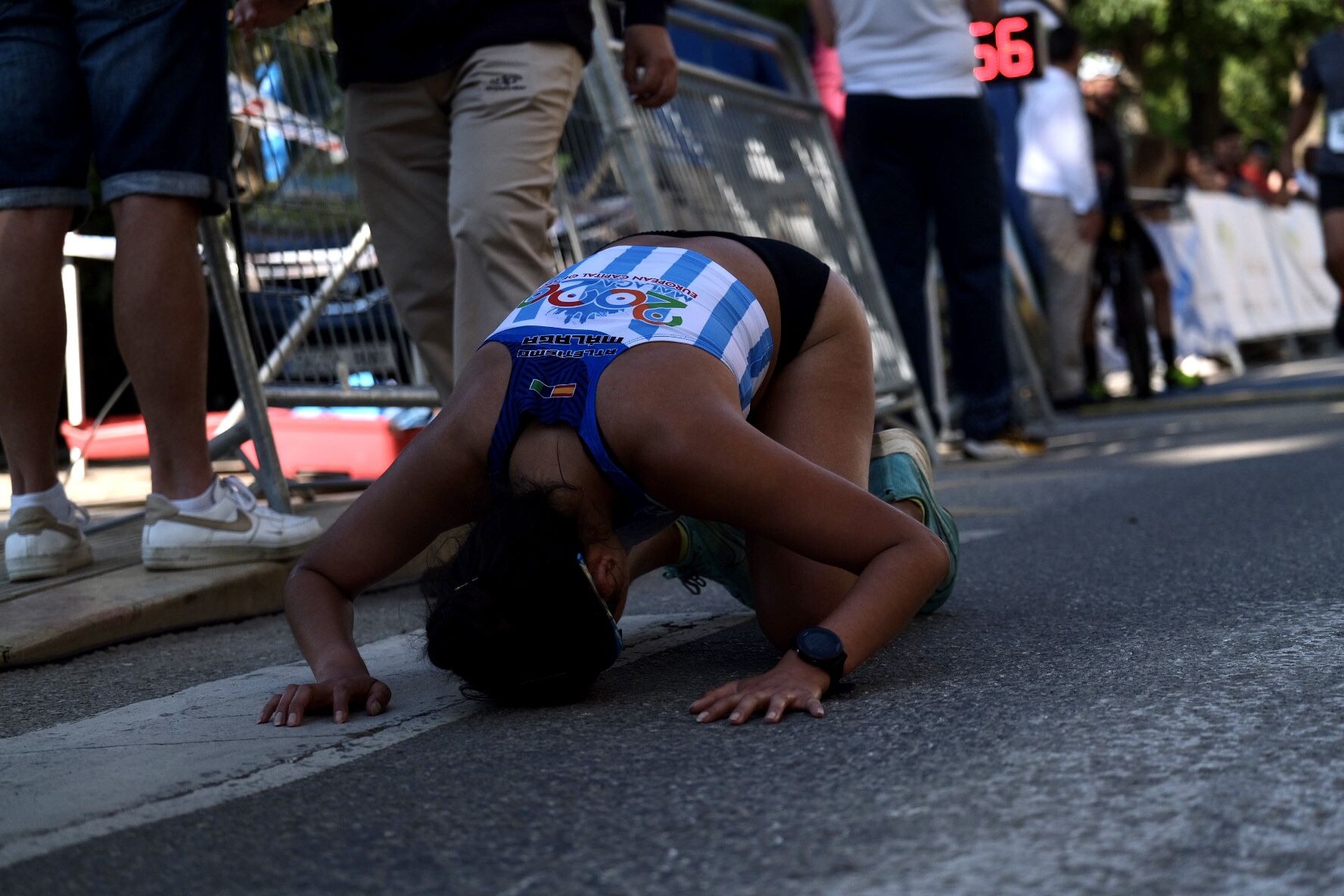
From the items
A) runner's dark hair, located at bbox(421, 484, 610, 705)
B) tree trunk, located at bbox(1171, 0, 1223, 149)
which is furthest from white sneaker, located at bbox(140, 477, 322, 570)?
tree trunk, located at bbox(1171, 0, 1223, 149)

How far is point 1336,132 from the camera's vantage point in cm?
878

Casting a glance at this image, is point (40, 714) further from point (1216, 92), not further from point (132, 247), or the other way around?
point (1216, 92)

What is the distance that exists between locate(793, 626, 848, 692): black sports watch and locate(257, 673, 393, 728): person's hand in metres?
0.64

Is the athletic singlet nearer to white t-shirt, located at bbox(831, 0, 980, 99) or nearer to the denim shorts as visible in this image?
the denim shorts

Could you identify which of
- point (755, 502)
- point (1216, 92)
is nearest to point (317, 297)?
point (755, 502)

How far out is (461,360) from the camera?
376 centimetres

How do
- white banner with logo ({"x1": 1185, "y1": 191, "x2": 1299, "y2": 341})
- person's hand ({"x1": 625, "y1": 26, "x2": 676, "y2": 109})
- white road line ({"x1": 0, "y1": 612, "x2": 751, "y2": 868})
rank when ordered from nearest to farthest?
1. white road line ({"x1": 0, "y1": 612, "x2": 751, "y2": 868})
2. person's hand ({"x1": 625, "y1": 26, "x2": 676, "y2": 109})
3. white banner with logo ({"x1": 1185, "y1": 191, "x2": 1299, "y2": 341})

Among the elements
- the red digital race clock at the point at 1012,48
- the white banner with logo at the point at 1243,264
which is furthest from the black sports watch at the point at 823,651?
the white banner with logo at the point at 1243,264

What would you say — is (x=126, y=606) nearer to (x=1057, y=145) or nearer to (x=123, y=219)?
(x=123, y=219)

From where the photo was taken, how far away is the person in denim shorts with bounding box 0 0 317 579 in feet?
11.3

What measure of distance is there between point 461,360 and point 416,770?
5.57 ft

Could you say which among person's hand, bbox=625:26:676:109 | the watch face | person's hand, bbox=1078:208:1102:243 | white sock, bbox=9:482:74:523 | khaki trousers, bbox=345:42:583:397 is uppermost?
person's hand, bbox=625:26:676:109

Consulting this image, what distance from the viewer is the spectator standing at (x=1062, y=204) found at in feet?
31.5

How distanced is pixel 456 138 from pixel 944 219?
10.3ft
